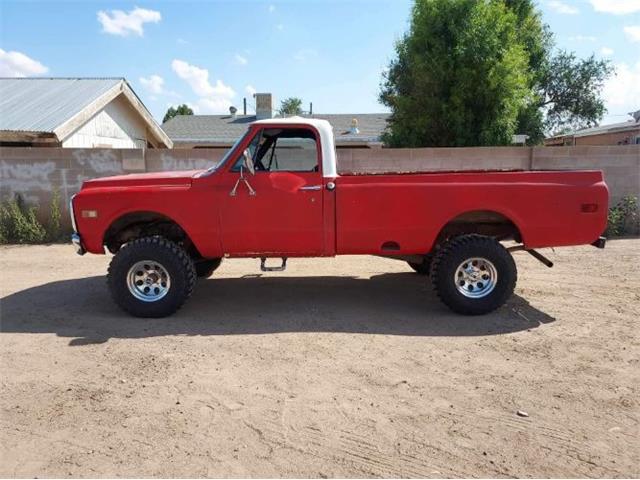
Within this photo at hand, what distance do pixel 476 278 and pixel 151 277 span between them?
11.1ft

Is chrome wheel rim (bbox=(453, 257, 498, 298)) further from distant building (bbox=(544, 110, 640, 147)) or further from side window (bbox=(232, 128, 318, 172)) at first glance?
distant building (bbox=(544, 110, 640, 147))

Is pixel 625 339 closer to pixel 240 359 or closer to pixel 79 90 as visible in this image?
pixel 240 359

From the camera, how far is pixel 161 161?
1052 cm

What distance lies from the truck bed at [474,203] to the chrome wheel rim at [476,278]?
47 cm

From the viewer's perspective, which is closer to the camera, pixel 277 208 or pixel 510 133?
pixel 277 208

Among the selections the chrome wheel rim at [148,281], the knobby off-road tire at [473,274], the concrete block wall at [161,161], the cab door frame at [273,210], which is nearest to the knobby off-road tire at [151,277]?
the chrome wheel rim at [148,281]

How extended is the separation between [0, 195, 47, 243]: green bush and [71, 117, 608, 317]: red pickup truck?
5.47 metres

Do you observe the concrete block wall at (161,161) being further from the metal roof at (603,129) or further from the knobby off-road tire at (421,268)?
the metal roof at (603,129)

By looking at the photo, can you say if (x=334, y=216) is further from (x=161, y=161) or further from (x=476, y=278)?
(x=161, y=161)

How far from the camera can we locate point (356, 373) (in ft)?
13.3

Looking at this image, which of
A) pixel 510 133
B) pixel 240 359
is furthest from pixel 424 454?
pixel 510 133

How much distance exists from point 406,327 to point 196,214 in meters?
2.42

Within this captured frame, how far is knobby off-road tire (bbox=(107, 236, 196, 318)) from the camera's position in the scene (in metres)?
5.31

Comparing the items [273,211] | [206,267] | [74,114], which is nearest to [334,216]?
[273,211]
